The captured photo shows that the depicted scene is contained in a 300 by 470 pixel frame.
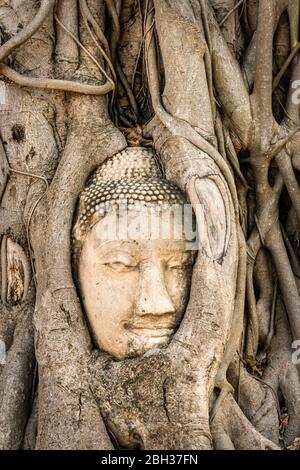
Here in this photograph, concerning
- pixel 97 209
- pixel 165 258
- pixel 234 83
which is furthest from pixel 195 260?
→ pixel 234 83

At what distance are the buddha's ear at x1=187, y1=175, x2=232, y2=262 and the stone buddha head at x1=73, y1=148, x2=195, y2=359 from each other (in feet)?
0.21

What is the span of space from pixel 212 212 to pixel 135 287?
424mm

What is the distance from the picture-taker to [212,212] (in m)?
3.22

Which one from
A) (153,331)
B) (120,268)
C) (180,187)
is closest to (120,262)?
(120,268)

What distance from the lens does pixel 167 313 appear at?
10.0ft

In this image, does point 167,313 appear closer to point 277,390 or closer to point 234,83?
point 277,390

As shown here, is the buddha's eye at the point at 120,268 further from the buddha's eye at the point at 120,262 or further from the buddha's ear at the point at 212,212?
the buddha's ear at the point at 212,212

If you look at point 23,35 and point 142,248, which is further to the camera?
point 23,35

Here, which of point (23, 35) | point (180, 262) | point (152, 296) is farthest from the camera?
point (23, 35)

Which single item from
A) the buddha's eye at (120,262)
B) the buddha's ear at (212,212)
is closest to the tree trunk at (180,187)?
the buddha's ear at (212,212)

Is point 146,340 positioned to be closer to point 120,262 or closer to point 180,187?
point 120,262

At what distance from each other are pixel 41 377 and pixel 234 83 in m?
1.50

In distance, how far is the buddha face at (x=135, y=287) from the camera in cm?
306
